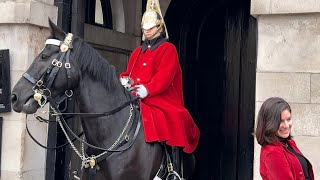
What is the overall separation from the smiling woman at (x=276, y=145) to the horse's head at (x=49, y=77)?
1.81 m

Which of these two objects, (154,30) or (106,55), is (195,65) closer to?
(106,55)

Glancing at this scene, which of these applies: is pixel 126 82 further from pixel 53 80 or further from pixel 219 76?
pixel 219 76

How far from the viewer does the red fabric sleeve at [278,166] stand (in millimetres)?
3278

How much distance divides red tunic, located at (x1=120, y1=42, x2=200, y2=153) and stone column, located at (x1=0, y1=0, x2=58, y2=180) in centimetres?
140

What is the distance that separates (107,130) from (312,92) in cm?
178

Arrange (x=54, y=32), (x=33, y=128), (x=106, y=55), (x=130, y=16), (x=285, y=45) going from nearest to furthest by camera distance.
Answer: (x=54, y=32) < (x=285, y=45) < (x=33, y=128) < (x=106, y=55) < (x=130, y=16)

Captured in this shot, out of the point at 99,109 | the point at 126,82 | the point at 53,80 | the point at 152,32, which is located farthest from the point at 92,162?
the point at 152,32

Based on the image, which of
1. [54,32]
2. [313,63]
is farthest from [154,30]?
[313,63]

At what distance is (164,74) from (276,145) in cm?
196

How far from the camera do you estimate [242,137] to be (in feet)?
26.4

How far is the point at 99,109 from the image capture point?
15.7 ft

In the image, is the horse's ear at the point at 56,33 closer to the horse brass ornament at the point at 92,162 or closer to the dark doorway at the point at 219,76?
the horse brass ornament at the point at 92,162

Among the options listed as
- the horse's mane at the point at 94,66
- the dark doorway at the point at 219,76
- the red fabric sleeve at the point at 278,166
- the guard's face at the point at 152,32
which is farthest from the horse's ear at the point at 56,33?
the dark doorway at the point at 219,76

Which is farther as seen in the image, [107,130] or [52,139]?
[52,139]
